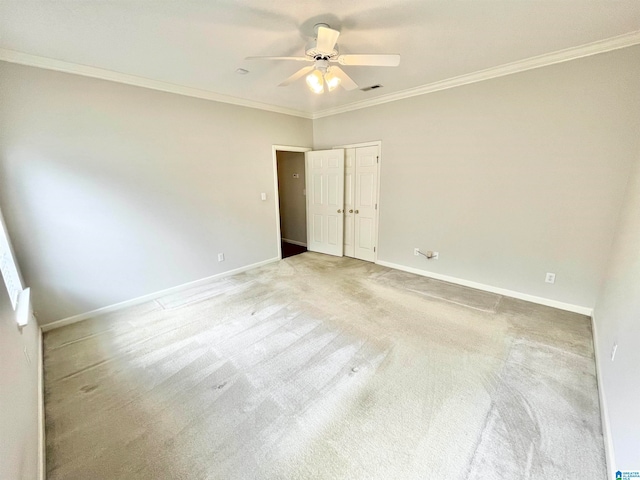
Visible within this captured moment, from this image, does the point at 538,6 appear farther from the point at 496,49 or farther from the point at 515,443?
the point at 515,443

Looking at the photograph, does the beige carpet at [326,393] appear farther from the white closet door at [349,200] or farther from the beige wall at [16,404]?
the white closet door at [349,200]

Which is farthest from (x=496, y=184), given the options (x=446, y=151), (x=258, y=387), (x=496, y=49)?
(x=258, y=387)

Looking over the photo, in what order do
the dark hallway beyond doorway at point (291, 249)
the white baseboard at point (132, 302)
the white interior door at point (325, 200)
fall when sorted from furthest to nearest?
the dark hallway beyond doorway at point (291, 249) → the white interior door at point (325, 200) → the white baseboard at point (132, 302)

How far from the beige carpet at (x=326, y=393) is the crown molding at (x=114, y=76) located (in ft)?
8.35

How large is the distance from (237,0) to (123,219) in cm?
255

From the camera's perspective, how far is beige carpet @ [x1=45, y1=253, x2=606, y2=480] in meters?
1.43

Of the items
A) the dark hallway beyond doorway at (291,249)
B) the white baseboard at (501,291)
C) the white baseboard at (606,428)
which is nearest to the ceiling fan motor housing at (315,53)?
the white baseboard at (606,428)

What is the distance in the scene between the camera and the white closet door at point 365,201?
4312mm

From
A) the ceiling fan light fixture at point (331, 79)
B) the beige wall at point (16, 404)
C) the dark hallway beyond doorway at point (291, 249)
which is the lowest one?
the dark hallway beyond doorway at point (291, 249)

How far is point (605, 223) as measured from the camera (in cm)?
260

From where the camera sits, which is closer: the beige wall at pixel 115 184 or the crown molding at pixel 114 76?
the crown molding at pixel 114 76

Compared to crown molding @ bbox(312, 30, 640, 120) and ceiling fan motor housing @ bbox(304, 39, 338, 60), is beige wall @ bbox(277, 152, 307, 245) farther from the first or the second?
ceiling fan motor housing @ bbox(304, 39, 338, 60)

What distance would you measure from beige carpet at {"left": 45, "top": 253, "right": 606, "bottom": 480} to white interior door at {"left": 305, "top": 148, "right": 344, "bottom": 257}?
6.74ft

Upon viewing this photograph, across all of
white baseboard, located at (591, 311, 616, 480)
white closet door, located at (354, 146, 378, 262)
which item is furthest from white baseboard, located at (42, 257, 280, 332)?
white baseboard, located at (591, 311, 616, 480)
